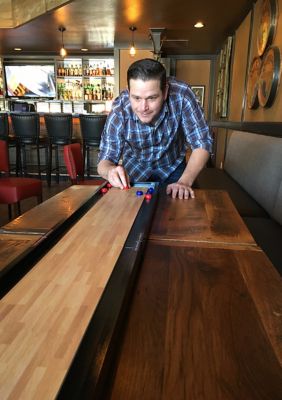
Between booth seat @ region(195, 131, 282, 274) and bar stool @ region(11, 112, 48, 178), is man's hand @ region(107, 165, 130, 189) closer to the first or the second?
booth seat @ region(195, 131, 282, 274)

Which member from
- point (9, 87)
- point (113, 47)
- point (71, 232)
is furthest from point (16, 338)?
point (9, 87)

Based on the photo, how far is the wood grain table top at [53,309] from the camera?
47 cm

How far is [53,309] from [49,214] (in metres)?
0.69

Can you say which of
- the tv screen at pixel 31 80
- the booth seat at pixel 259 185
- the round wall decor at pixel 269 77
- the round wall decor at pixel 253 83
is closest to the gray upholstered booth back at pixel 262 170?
the booth seat at pixel 259 185

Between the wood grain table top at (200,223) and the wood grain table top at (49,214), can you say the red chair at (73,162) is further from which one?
the wood grain table top at (200,223)

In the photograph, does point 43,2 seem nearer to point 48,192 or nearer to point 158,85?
point 48,192

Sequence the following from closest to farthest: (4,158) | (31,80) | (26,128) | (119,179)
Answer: (119,179), (4,158), (26,128), (31,80)

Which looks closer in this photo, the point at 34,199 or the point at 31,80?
the point at 34,199

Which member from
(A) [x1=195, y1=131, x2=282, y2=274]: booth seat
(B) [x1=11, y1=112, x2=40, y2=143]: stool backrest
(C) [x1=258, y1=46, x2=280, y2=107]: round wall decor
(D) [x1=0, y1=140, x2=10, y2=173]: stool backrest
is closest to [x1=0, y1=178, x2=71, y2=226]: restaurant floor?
(D) [x1=0, y1=140, x2=10, y2=173]: stool backrest

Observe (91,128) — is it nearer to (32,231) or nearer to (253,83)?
(253,83)

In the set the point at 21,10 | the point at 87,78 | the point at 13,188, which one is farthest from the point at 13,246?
the point at 87,78

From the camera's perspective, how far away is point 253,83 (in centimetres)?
402

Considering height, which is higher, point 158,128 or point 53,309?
point 158,128

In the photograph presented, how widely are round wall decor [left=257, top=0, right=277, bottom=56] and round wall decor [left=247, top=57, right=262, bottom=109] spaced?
0.15 metres
